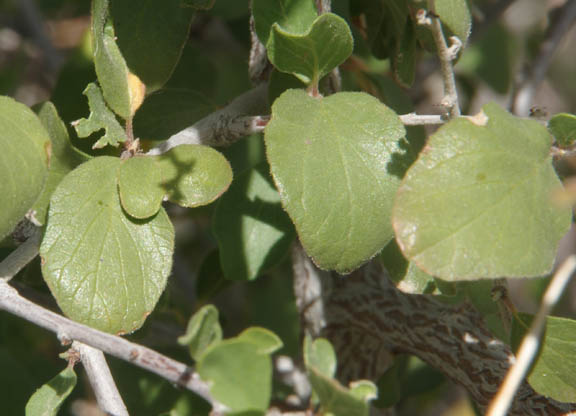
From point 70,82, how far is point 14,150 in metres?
0.44

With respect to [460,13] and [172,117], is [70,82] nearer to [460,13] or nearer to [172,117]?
[172,117]

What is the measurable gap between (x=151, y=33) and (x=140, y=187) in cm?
22

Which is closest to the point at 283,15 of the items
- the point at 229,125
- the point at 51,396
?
the point at 229,125

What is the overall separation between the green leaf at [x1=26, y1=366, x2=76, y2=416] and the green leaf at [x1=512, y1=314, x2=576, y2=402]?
1.80 ft

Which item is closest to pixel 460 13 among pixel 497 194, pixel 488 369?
pixel 497 194

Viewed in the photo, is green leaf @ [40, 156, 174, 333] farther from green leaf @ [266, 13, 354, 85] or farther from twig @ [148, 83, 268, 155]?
green leaf @ [266, 13, 354, 85]

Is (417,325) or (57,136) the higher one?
(57,136)

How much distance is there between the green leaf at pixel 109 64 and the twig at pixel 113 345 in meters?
0.26

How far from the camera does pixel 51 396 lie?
0.77 metres

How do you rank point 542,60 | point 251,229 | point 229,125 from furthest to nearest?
point 542,60 → point 251,229 → point 229,125

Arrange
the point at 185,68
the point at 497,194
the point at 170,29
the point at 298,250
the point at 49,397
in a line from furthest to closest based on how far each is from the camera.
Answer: the point at 185,68 → the point at 298,250 → the point at 170,29 → the point at 49,397 → the point at 497,194

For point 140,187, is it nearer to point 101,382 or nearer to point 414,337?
point 101,382

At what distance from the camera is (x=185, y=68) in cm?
136

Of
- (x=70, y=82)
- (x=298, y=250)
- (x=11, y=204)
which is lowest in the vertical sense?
(x=298, y=250)
